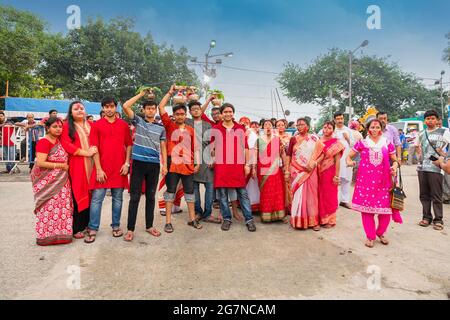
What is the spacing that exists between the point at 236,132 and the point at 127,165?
1.52 m

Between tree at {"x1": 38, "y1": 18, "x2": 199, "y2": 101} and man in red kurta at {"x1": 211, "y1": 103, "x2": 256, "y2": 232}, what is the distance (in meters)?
22.0

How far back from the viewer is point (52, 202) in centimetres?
349

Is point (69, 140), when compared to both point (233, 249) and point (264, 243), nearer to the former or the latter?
point (233, 249)

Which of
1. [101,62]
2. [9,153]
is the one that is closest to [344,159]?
[9,153]

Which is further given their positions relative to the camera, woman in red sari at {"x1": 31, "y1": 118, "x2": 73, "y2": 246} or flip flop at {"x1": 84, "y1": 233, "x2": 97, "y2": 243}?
flip flop at {"x1": 84, "y1": 233, "x2": 97, "y2": 243}

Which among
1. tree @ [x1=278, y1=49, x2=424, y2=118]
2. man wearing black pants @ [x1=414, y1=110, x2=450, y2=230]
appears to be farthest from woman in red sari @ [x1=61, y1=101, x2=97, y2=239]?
tree @ [x1=278, y1=49, x2=424, y2=118]

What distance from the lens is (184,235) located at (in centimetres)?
395

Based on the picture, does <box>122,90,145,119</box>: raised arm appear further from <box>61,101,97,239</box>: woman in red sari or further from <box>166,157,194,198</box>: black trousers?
<box>166,157,194,198</box>: black trousers

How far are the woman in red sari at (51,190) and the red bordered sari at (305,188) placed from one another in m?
2.95

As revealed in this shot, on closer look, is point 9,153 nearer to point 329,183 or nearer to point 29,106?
point 29,106

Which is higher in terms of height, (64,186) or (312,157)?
(312,157)

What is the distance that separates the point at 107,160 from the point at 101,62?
2304cm

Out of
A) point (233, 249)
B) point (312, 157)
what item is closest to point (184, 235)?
point (233, 249)

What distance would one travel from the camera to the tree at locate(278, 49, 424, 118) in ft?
101
